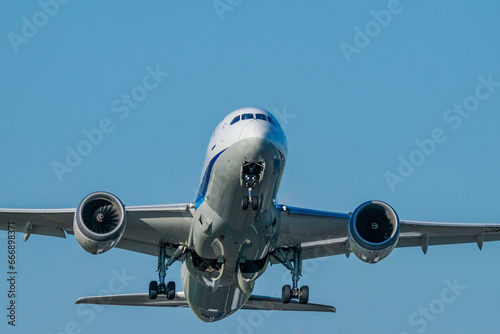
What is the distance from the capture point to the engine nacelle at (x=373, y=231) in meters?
31.1

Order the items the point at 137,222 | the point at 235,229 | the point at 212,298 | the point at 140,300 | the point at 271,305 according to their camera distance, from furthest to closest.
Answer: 1. the point at 271,305
2. the point at 140,300
3. the point at 212,298
4. the point at 137,222
5. the point at 235,229

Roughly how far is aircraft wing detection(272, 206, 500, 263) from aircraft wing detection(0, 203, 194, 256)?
364cm

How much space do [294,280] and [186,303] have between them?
5.65m

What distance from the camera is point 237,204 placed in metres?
28.8

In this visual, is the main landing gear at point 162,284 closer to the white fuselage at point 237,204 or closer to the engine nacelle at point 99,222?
the white fuselage at point 237,204

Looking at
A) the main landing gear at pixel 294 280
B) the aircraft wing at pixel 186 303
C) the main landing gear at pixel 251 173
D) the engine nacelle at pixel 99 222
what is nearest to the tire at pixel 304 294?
the main landing gear at pixel 294 280

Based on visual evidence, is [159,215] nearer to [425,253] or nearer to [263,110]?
[263,110]

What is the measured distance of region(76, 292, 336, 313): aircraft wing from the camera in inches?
1432

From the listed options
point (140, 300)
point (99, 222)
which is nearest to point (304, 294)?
point (140, 300)

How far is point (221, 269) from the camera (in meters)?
31.8

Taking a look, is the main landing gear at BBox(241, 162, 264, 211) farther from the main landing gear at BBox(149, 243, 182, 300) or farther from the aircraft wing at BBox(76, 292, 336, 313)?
the aircraft wing at BBox(76, 292, 336, 313)

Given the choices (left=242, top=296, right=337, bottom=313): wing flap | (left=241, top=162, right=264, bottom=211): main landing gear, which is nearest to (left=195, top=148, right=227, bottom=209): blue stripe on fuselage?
(left=241, top=162, right=264, bottom=211): main landing gear

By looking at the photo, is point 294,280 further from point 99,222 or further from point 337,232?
point 99,222

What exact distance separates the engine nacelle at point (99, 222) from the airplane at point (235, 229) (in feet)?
0.11
